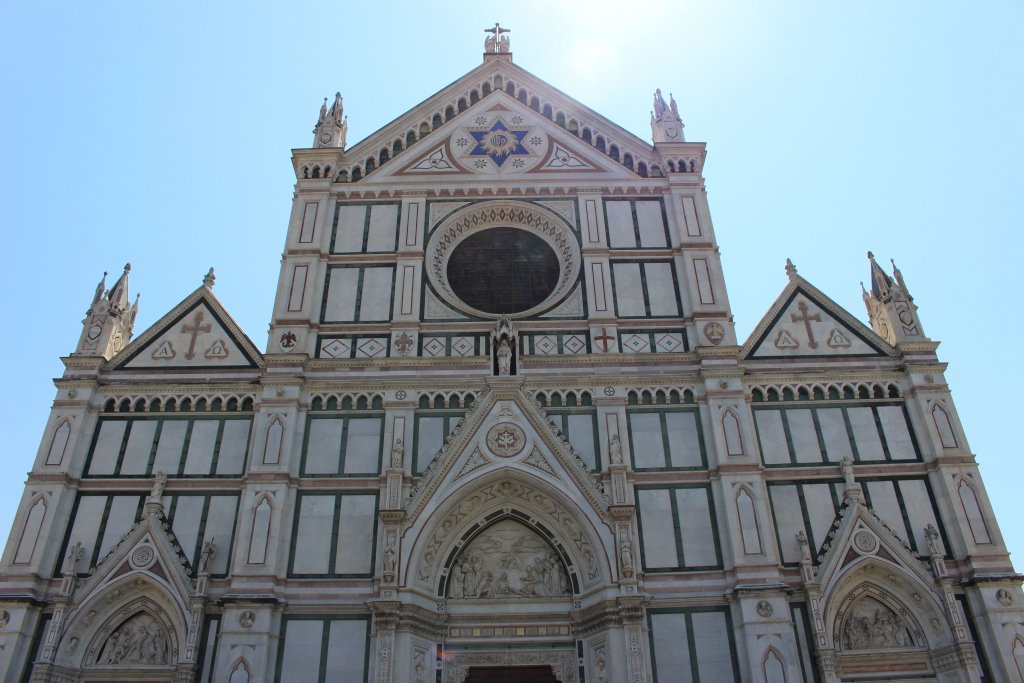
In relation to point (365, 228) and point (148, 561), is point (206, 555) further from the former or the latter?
point (365, 228)

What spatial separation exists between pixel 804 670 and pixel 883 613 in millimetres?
2360

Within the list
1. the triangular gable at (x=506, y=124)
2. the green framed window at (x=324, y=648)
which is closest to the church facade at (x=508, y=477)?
the green framed window at (x=324, y=648)

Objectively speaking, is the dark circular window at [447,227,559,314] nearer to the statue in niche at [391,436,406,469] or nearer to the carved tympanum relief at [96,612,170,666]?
the statue in niche at [391,436,406,469]

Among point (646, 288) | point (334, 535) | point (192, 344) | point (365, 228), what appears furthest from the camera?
point (365, 228)

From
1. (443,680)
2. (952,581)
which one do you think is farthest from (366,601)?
(952,581)

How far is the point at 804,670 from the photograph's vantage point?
1627 centimetres

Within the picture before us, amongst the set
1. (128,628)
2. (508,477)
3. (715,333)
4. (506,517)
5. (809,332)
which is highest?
(809,332)

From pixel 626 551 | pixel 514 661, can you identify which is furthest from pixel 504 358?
pixel 514 661

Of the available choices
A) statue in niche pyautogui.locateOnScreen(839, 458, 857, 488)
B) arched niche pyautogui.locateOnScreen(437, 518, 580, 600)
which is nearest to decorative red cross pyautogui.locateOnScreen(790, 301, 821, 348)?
statue in niche pyautogui.locateOnScreen(839, 458, 857, 488)

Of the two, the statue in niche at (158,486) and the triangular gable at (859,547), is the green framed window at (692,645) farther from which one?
the statue in niche at (158,486)

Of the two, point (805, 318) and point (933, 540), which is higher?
point (805, 318)

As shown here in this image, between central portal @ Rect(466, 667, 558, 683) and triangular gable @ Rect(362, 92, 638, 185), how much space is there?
1297 centimetres

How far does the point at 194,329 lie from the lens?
20.8 meters

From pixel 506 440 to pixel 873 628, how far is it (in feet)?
28.3
